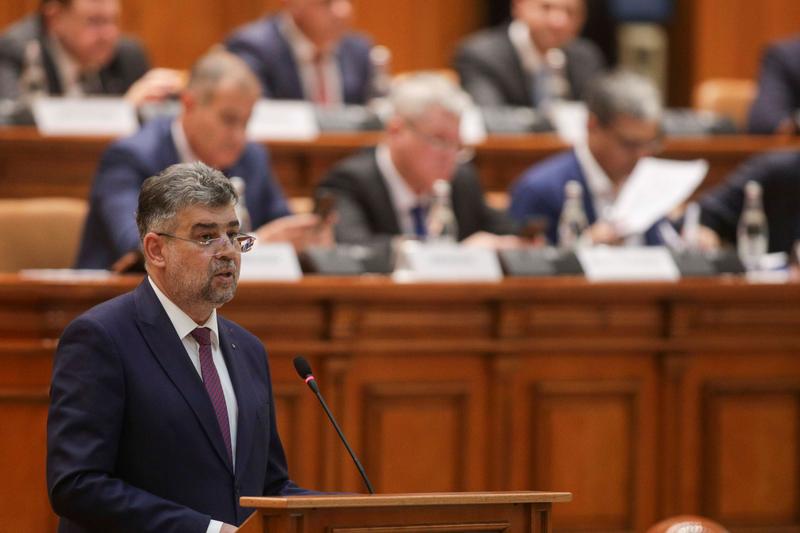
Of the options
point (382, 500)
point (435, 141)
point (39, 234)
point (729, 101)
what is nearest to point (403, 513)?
point (382, 500)

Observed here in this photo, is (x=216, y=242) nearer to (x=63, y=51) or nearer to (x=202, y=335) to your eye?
(x=202, y=335)

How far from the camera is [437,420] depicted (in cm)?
400

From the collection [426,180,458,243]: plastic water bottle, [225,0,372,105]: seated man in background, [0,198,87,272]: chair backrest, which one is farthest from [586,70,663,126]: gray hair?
[0,198,87,272]: chair backrest

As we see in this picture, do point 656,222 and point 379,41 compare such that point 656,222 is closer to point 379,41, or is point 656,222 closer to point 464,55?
point 464,55

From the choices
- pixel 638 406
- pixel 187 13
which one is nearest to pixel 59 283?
pixel 638 406

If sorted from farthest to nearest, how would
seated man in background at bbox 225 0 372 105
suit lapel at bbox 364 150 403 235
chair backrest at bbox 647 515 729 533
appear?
seated man in background at bbox 225 0 372 105 → suit lapel at bbox 364 150 403 235 → chair backrest at bbox 647 515 729 533

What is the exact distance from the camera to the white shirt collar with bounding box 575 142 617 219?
5.18m

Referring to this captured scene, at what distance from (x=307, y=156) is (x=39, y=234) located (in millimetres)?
1484

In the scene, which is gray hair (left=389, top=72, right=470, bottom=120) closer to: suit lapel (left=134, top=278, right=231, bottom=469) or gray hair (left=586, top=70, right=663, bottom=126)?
gray hair (left=586, top=70, right=663, bottom=126)

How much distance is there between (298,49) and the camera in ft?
21.0

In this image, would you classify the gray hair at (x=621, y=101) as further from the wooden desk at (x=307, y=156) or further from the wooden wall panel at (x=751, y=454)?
the wooden wall panel at (x=751, y=454)

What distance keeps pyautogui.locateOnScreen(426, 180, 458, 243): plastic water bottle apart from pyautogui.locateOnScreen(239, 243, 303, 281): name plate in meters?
0.80

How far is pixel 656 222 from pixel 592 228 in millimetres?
279

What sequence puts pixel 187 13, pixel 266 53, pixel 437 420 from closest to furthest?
pixel 437 420
pixel 266 53
pixel 187 13
